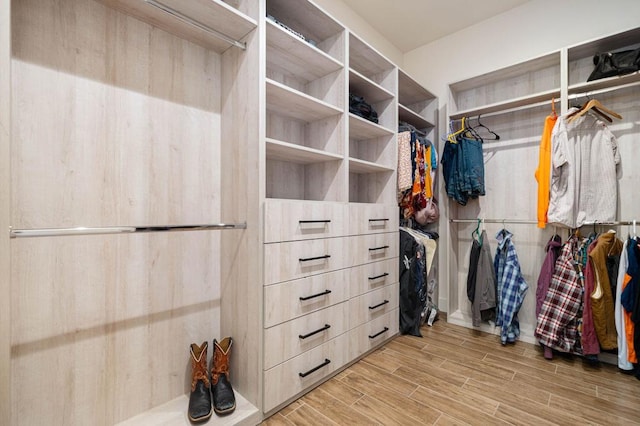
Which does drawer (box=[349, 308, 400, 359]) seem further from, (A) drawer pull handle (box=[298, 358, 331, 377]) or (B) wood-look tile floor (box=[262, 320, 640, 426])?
(A) drawer pull handle (box=[298, 358, 331, 377])

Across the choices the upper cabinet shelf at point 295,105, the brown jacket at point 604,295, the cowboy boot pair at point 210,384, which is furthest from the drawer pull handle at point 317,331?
the brown jacket at point 604,295

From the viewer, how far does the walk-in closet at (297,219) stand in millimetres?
1190

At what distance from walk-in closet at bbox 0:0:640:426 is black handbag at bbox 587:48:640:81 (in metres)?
0.01

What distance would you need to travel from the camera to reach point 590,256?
6.41 feet

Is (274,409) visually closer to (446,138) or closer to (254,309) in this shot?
(254,309)

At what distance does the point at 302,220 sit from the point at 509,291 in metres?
1.90

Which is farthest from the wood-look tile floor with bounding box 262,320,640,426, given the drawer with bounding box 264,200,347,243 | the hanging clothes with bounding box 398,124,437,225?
the hanging clothes with bounding box 398,124,437,225

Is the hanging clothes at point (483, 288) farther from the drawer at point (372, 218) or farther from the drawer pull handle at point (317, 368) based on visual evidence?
the drawer pull handle at point (317, 368)

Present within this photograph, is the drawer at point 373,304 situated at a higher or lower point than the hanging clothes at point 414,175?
lower

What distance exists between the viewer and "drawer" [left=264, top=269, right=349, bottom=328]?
1.46 m

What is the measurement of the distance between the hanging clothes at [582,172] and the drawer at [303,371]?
5.96ft

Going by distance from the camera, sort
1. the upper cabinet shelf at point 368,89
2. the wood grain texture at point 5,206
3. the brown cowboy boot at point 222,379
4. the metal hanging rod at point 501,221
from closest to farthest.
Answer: the wood grain texture at point 5,206, the brown cowboy boot at point 222,379, the upper cabinet shelf at point 368,89, the metal hanging rod at point 501,221

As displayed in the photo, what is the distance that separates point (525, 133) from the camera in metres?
2.48

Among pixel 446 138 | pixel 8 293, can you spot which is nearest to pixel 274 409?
pixel 8 293
